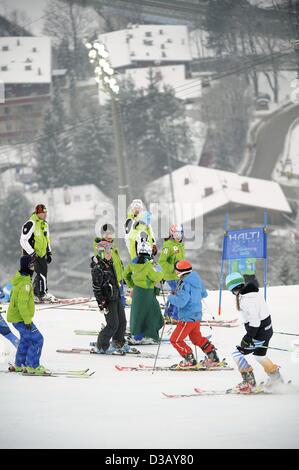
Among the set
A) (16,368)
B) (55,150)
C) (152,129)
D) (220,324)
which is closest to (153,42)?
(152,129)

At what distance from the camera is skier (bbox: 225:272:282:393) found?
942 cm

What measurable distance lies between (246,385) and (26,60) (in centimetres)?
6141

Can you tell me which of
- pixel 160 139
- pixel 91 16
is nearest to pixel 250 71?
pixel 160 139

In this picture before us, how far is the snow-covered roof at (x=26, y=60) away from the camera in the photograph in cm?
6850

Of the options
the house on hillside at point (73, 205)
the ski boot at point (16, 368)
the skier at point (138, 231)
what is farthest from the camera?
the house on hillside at point (73, 205)

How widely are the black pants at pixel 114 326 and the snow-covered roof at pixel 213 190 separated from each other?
51196 mm

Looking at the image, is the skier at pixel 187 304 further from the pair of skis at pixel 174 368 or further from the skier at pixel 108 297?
the skier at pixel 108 297

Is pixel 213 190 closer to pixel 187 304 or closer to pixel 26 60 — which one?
pixel 26 60

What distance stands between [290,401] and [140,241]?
13.9 feet

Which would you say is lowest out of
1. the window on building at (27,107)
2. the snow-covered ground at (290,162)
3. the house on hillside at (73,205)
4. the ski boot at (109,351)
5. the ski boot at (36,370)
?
the house on hillside at (73,205)

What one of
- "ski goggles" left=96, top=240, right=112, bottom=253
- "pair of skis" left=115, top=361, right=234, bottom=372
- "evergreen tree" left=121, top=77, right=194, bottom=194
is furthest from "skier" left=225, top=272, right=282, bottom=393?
"evergreen tree" left=121, top=77, right=194, bottom=194

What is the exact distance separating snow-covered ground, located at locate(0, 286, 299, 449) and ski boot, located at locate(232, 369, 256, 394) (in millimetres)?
132

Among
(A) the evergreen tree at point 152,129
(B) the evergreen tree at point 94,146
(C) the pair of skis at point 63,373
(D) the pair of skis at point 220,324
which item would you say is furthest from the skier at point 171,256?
(A) the evergreen tree at point 152,129

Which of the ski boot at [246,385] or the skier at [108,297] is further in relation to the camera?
the skier at [108,297]
